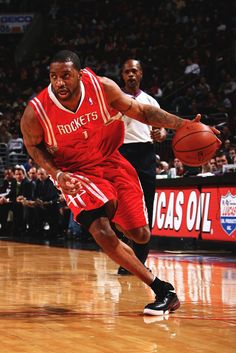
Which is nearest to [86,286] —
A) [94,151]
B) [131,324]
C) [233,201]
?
[94,151]

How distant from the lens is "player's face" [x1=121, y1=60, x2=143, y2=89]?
7473 mm

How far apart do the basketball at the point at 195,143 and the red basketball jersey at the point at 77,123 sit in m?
0.53

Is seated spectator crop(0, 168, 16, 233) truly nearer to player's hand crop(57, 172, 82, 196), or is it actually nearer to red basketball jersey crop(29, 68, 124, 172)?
red basketball jersey crop(29, 68, 124, 172)

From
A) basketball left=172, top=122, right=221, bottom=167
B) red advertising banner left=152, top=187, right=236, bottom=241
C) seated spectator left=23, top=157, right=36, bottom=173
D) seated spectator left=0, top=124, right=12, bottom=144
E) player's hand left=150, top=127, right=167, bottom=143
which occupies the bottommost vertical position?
red advertising banner left=152, top=187, right=236, bottom=241

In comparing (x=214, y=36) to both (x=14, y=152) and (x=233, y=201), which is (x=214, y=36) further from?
(x=233, y=201)

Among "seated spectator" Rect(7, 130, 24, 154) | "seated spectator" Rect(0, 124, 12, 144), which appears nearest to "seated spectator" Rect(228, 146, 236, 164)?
"seated spectator" Rect(7, 130, 24, 154)

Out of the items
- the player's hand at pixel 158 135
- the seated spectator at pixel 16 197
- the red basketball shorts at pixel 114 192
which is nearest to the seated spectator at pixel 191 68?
the seated spectator at pixel 16 197

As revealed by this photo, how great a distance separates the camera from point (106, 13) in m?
25.9

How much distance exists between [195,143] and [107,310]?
1.22 meters

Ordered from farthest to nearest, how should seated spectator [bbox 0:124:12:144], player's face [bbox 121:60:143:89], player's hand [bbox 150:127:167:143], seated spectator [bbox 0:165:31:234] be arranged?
seated spectator [bbox 0:124:12:144] → seated spectator [bbox 0:165:31:234] → player's face [bbox 121:60:143:89] → player's hand [bbox 150:127:167:143]

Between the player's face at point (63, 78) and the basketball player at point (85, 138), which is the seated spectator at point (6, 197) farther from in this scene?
the player's face at point (63, 78)

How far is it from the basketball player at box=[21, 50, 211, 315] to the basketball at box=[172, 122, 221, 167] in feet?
0.28

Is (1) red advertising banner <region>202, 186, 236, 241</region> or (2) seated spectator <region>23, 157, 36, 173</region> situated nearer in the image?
(1) red advertising banner <region>202, 186, 236, 241</region>

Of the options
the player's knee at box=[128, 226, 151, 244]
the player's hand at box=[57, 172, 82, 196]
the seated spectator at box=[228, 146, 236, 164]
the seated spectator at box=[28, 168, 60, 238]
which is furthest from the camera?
the seated spectator at box=[28, 168, 60, 238]
